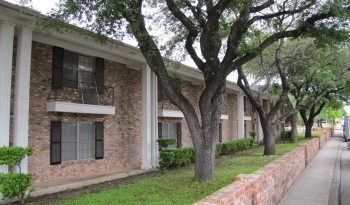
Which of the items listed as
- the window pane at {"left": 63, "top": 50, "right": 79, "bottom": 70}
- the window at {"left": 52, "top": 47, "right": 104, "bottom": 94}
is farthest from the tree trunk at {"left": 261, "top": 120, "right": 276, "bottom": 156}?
the window pane at {"left": 63, "top": 50, "right": 79, "bottom": 70}

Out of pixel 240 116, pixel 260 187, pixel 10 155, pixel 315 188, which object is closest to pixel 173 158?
pixel 315 188

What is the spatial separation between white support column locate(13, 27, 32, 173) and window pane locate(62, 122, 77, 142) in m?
2.82

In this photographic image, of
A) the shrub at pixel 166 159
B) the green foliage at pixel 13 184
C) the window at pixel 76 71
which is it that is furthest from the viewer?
the shrub at pixel 166 159

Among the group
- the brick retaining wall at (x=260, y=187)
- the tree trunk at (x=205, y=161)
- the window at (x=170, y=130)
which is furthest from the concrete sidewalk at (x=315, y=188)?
the window at (x=170, y=130)

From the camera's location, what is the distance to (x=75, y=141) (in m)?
14.0

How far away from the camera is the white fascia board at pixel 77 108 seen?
12.4m

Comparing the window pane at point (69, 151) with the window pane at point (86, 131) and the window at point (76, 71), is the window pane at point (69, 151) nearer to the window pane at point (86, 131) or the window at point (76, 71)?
the window pane at point (86, 131)

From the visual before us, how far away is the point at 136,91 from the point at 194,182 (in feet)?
27.3

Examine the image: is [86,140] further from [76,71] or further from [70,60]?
[70,60]

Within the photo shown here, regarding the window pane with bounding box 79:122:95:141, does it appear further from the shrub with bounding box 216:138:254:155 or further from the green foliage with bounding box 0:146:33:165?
the shrub with bounding box 216:138:254:155

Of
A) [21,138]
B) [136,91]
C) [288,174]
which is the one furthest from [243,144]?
[21,138]

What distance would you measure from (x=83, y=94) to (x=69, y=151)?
6.99 feet

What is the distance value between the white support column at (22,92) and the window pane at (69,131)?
111 inches

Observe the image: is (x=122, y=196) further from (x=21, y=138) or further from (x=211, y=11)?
(x=211, y=11)
